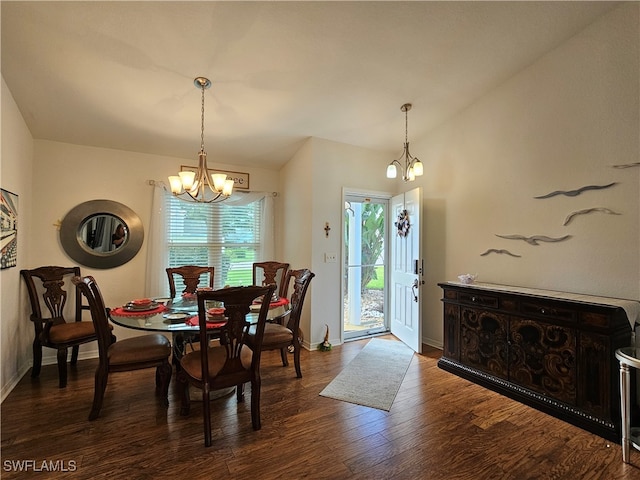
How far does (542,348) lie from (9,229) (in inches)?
179

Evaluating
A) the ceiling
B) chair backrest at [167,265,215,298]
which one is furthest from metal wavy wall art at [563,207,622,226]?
chair backrest at [167,265,215,298]

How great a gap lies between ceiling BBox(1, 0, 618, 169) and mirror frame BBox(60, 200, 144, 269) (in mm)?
760

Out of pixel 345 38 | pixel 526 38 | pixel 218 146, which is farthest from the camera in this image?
pixel 218 146

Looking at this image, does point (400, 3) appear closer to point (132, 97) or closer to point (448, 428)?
point (132, 97)

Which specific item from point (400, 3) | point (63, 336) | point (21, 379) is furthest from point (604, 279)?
point (21, 379)

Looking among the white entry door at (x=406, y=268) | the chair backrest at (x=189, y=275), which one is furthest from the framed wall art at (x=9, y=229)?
A: the white entry door at (x=406, y=268)

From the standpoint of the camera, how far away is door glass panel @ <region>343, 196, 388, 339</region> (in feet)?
13.8

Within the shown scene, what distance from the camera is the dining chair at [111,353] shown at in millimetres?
2076

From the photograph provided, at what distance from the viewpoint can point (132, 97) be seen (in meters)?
2.66

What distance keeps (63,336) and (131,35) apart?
2.67 metres

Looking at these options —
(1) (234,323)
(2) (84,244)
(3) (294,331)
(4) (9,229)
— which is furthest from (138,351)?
Result: (2) (84,244)

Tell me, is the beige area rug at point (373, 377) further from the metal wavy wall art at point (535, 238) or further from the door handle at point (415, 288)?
the metal wavy wall art at point (535, 238)

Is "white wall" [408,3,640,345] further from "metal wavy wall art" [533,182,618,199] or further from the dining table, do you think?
the dining table

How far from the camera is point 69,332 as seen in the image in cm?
274
